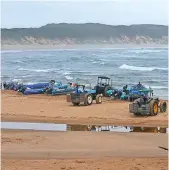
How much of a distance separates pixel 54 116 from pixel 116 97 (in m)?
6.61

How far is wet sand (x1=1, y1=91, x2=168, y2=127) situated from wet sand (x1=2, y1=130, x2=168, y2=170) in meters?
3.31

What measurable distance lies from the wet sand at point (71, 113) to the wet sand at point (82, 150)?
130 inches

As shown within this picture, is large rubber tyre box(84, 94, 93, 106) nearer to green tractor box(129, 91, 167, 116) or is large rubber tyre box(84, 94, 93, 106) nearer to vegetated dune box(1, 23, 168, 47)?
green tractor box(129, 91, 167, 116)

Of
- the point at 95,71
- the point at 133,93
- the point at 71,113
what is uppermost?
the point at 95,71

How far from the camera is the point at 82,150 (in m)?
13.6

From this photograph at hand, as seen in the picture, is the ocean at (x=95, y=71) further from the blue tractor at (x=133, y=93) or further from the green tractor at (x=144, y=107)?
the green tractor at (x=144, y=107)

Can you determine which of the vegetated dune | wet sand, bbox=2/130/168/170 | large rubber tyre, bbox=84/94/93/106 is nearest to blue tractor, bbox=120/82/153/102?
large rubber tyre, bbox=84/94/93/106

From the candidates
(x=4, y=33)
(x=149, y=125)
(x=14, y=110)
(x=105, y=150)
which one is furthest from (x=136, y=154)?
(x=4, y=33)

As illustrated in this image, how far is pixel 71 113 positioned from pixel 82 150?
8332 mm

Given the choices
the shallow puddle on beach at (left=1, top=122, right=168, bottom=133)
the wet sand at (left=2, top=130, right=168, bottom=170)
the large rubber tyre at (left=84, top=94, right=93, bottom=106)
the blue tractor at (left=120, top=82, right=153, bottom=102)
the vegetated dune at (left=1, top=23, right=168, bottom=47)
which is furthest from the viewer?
the vegetated dune at (left=1, top=23, right=168, bottom=47)

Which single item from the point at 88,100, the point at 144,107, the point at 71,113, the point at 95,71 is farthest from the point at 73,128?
the point at 95,71

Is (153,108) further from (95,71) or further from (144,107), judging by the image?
(95,71)

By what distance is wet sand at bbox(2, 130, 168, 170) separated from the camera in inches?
463

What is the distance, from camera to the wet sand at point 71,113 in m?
19.7
